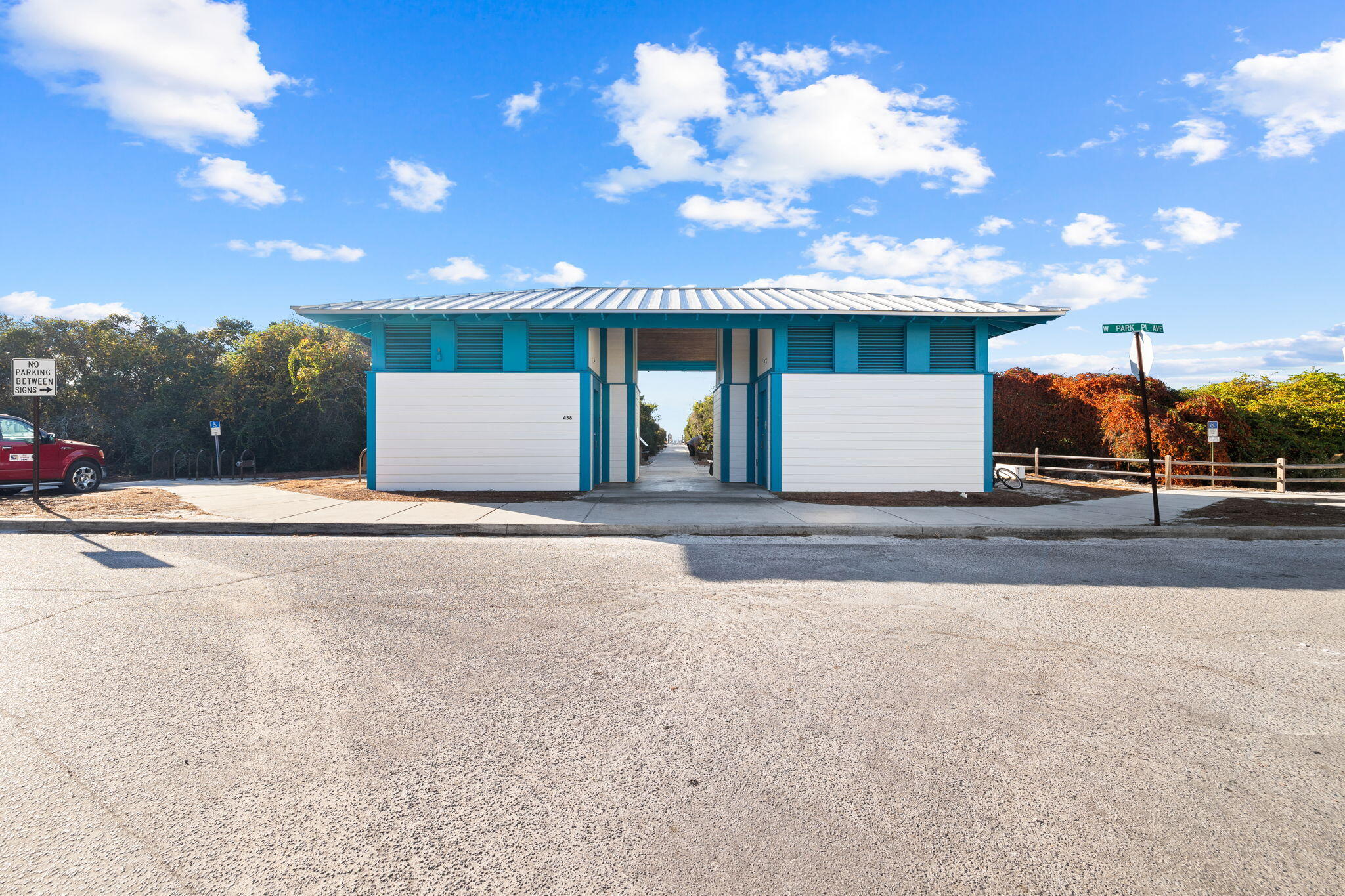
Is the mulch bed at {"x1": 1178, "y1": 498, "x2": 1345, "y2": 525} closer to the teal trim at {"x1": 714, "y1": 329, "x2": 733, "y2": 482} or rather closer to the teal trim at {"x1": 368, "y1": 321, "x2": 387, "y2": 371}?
the teal trim at {"x1": 714, "y1": 329, "x2": 733, "y2": 482}

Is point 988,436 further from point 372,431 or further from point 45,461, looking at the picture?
point 45,461

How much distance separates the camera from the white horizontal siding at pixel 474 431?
15.6 meters

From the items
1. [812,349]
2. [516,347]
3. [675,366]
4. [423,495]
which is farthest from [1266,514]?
[675,366]

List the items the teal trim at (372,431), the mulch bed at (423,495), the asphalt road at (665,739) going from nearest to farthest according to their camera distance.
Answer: the asphalt road at (665,739) < the mulch bed at (423,495) < the teal trim at (372,431)

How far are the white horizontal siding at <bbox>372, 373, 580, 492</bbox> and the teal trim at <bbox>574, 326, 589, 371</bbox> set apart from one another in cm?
28

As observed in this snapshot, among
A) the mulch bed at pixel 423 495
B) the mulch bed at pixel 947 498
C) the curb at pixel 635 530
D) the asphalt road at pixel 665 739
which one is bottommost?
the asphalt road at pixel 665 739

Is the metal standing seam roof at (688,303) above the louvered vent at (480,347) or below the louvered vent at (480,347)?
above

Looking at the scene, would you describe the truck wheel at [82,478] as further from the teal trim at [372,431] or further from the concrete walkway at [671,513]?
the teal trim at [372,431]

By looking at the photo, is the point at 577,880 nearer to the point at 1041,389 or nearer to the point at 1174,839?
the point at 1174,839

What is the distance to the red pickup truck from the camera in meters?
13.3

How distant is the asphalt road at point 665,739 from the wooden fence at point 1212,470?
13.5m

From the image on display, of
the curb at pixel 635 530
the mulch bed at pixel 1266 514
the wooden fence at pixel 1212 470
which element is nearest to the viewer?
the curb at pixel 635 530

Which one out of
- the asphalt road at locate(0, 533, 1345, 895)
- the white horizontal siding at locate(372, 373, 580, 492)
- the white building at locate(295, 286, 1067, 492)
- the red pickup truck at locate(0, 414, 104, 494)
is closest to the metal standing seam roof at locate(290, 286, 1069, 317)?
the white building at locate(295, 286, 1067, 492)

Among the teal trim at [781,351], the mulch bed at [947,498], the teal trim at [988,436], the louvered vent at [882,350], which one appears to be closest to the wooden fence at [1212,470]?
the mulch bed at [947,498]
